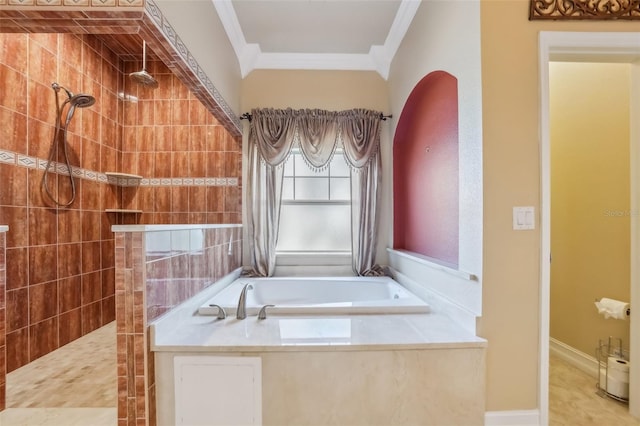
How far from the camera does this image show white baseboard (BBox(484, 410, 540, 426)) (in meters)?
1.41

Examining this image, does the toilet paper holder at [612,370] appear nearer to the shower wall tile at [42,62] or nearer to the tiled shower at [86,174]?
the tiled shower at [86,174]

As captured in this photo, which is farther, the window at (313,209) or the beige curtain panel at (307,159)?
the window at (313,209)

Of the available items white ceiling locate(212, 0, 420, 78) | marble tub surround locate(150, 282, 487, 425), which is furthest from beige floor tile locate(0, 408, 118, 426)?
white ceiling locate(212, 0, 420, 78)

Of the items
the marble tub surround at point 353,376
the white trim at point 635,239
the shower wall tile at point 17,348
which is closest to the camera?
the marble tub surround at point 353,376

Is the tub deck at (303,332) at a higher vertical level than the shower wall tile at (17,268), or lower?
lower

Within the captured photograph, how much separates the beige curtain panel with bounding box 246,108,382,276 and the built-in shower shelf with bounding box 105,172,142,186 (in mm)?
1148

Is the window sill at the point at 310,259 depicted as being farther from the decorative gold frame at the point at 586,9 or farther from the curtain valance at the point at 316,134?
the decorative gold frame at the point at 586,9

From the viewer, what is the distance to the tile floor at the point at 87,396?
4.82ft

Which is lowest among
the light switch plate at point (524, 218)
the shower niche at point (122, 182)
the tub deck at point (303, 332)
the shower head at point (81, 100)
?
the tub deck at point (303, 332)

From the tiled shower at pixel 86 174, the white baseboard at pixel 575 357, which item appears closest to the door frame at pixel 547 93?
the white baseboard at pixel 575 357

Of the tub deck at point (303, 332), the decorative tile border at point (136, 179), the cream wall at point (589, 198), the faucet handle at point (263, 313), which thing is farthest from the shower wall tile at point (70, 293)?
the cream wall at point (589, 198)

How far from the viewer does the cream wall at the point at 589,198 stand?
1.91m

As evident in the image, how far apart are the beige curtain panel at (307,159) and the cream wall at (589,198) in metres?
1.42

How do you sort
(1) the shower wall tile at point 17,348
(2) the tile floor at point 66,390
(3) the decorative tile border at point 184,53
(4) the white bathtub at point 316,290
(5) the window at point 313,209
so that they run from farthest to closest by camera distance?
(5) the window at point 313,209
(4) the white bathtub at point 316,290
(1) the shower wall tile at point 17,348
(2) the tile floor at point 66,390
(3) the decorative tile border at point 184,53
